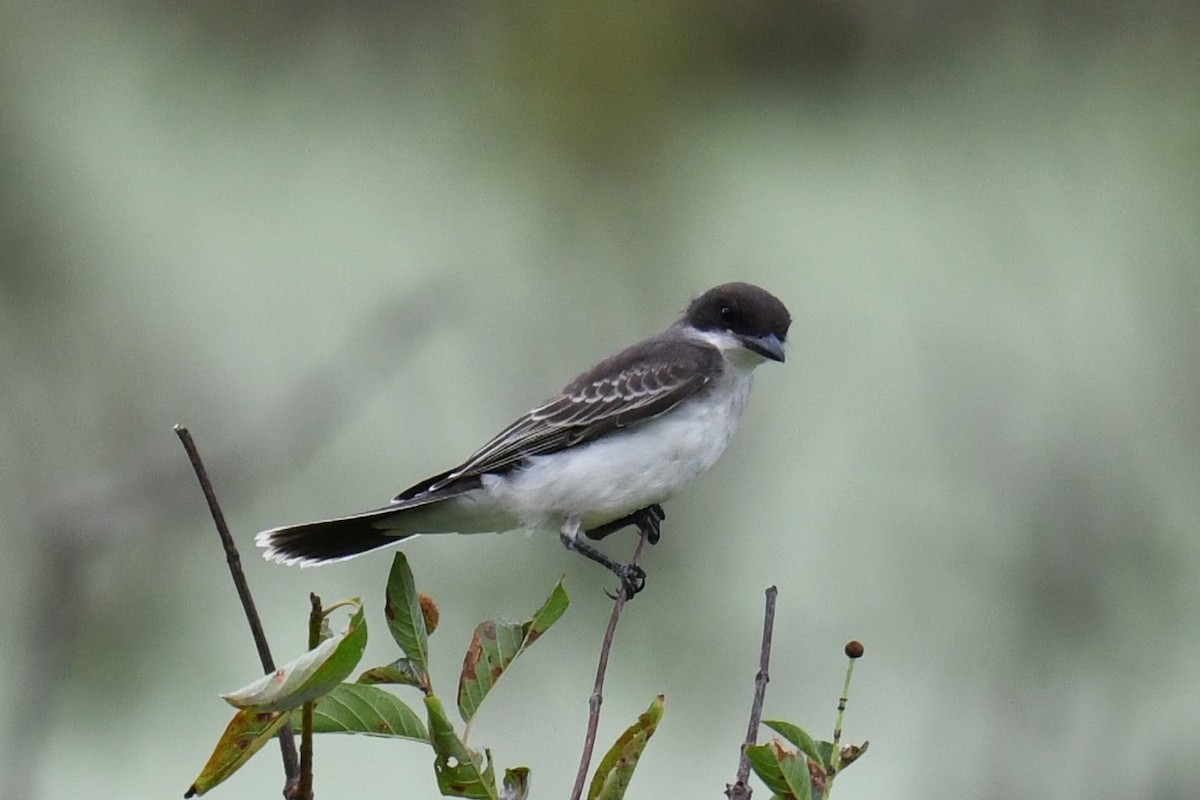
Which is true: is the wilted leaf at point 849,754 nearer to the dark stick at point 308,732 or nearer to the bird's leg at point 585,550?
the dark stick at point 308,732

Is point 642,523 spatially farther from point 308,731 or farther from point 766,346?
point 308,731

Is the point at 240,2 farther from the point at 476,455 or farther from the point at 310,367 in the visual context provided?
the point at 476,455

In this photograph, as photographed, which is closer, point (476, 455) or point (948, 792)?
point (476, 455)

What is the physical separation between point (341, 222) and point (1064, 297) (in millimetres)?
2735

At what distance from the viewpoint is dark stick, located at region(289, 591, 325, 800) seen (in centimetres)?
116

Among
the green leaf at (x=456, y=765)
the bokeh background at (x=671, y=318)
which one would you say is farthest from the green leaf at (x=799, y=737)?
the bokeh background at (x=671, y=318)

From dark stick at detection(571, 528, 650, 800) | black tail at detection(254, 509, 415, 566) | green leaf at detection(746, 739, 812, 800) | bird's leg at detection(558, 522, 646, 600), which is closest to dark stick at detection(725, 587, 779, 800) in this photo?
green leaf at detection(746, 739, 812, 800)

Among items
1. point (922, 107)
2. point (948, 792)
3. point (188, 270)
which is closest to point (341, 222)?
point (188, 270)

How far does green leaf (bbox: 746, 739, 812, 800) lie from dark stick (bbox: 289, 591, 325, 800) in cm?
37

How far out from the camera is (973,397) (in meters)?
5.11

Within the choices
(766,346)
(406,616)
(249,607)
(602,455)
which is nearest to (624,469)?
(602,455)

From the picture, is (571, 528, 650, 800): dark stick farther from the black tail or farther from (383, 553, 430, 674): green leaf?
the black tail

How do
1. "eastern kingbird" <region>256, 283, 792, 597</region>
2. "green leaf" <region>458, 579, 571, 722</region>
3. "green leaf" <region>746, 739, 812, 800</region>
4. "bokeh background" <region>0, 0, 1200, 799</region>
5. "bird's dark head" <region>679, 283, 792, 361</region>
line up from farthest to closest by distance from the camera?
1. "bokeh background" <region>0, 0, 1200, 799</region>
2. "bird's dark head" <region>679, 283, 792, 361</region>
3. "eastern kingbird" <region>256, 283, 792, 597</region>
4. "green leaf" <region>458, 579, 571, 722</region>
5. "green leaf" <region>746, 739, 812, 800</region>

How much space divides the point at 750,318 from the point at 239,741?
1960mm
